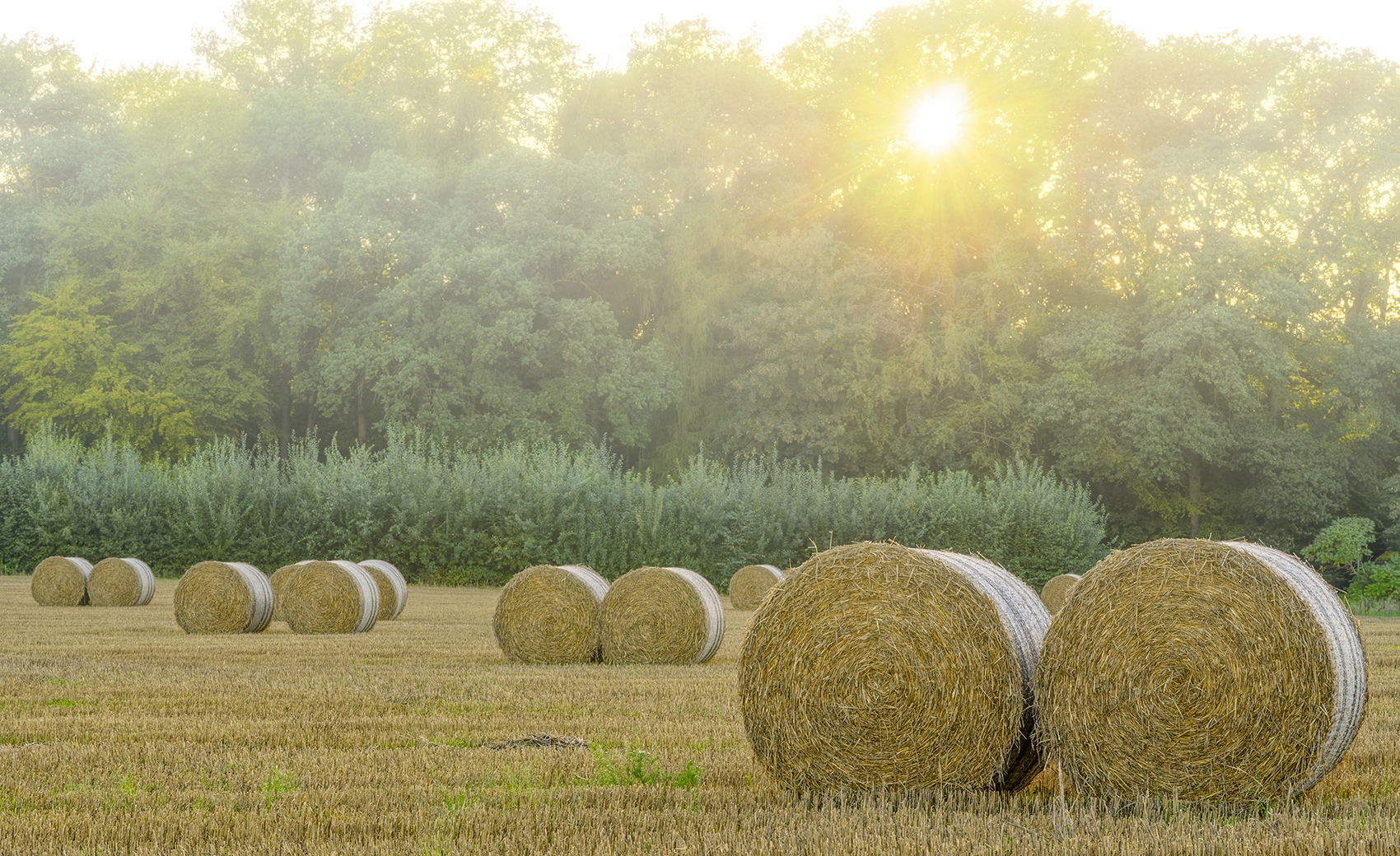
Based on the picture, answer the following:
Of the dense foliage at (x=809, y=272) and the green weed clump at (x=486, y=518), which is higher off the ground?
the dense foliage at (x=809, y=272)

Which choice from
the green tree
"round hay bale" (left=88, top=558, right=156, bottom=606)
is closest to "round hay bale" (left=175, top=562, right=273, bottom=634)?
"round hay bale" (left=88, top=558, right=156, bottom=606)

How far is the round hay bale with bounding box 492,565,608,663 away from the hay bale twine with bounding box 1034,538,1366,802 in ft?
20.8

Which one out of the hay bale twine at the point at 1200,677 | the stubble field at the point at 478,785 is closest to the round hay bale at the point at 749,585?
the stubble field at the point at 478,785

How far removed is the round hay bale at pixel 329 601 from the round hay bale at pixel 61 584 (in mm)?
6115

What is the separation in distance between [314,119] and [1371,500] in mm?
32823

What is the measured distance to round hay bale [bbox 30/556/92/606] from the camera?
1944 cm

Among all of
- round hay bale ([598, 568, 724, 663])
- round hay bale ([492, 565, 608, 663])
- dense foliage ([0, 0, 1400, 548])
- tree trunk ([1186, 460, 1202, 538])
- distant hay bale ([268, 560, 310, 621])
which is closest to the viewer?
round hay bale ([598, 568, 724, 663])

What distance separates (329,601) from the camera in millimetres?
14836

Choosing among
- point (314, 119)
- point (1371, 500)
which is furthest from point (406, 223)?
point (1371, 500)

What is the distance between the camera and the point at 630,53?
42.7 m

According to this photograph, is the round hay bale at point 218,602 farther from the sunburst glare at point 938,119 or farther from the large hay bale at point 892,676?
the sunburst glare at point 938,119

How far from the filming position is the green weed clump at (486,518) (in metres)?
27.4

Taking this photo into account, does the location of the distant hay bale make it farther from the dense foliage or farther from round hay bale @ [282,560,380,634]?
the dense foliage

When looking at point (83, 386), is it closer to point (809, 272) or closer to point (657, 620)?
point (809, 272)
